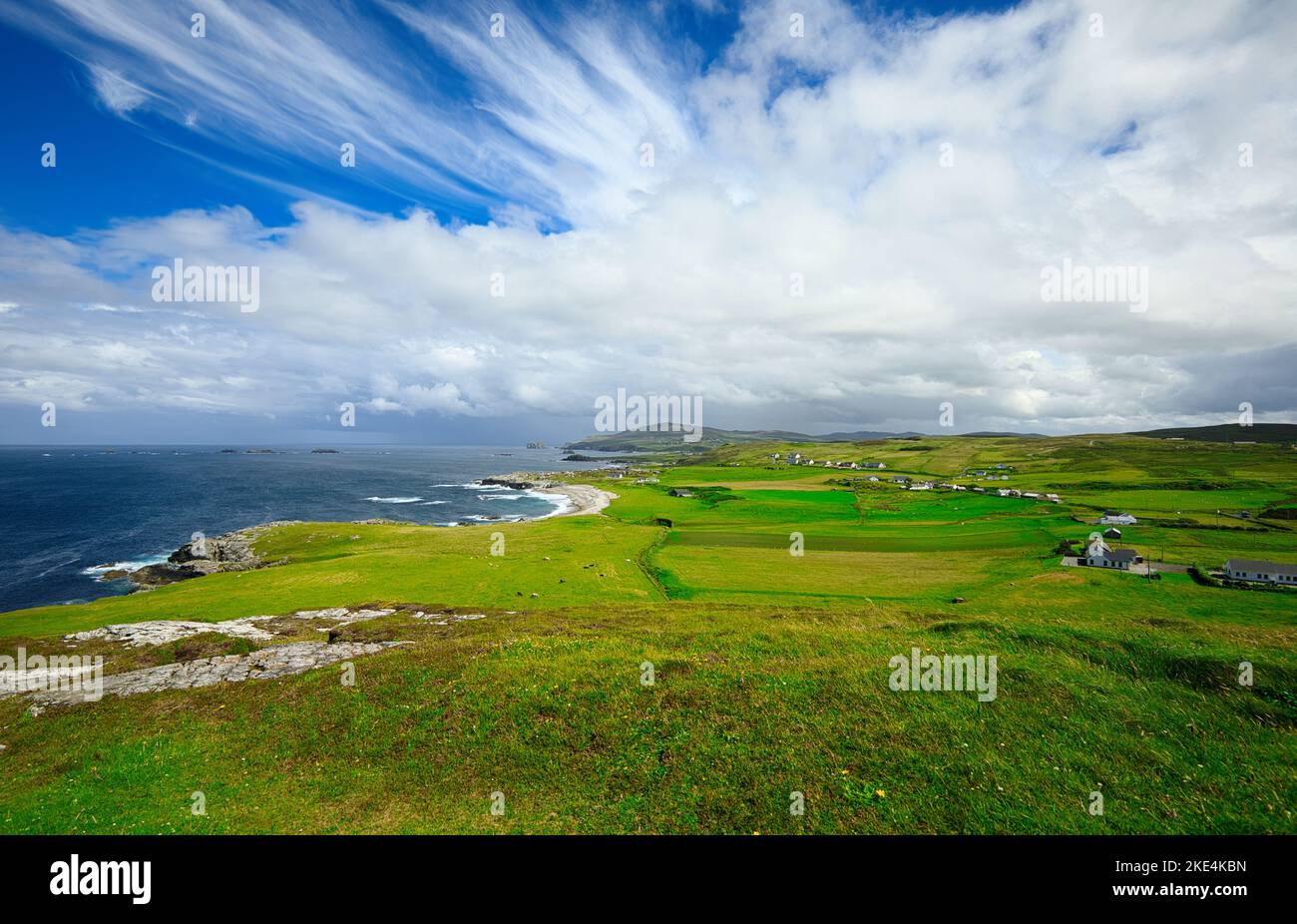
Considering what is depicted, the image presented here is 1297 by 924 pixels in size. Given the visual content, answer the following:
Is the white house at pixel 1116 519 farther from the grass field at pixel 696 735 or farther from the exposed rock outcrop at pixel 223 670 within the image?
the exposed rock outcrop at pixel 223 670

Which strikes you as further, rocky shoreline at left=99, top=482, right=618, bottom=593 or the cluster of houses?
the cluster of houses

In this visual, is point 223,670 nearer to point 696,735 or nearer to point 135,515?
point 696,735

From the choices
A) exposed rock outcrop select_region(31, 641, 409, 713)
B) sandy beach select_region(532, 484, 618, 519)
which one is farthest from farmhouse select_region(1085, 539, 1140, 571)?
sandy beach select_region(532, 484, 618, 519)

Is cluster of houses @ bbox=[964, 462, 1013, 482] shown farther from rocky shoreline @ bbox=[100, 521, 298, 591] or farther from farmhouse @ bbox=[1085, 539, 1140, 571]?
rocky shoreline @ bbox=[100, 521, 298, 591]

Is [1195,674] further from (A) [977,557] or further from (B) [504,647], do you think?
(A) [977,557]
